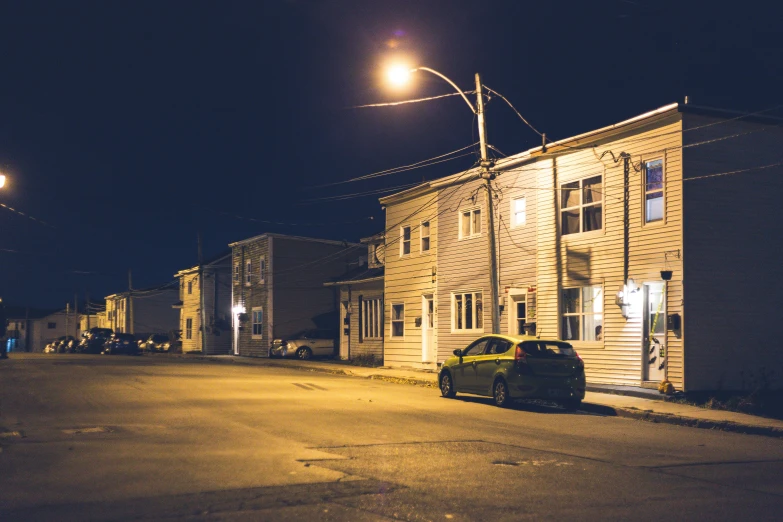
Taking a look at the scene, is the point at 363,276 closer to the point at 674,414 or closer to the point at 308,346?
the point at 308,346

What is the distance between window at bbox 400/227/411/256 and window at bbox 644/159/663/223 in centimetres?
1338

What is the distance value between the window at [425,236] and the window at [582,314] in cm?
883

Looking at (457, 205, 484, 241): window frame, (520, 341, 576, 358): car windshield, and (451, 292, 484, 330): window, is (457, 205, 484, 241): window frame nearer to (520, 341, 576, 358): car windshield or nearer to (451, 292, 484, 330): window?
(451, 292, 484, 330): window

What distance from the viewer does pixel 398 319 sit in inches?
1334

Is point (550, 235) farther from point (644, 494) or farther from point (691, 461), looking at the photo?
point (644, 494)

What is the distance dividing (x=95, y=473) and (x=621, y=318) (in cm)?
1555

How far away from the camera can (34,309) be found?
126 meters

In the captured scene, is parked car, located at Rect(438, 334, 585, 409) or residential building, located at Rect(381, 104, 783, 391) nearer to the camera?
parked car, located at Rect(438, 334, 585, 409)

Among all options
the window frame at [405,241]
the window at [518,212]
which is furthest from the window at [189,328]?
the window at [518,212]

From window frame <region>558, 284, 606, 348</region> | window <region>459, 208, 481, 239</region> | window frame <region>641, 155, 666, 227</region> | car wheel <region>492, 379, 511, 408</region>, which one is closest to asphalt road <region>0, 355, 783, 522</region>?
car wheel <region>492, 379, 511, 408</region>

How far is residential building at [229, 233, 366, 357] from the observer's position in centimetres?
4775

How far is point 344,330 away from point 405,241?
29.9 feet

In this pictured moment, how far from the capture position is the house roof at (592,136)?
19.9m

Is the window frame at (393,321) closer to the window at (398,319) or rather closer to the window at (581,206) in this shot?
the window at (398,319)
